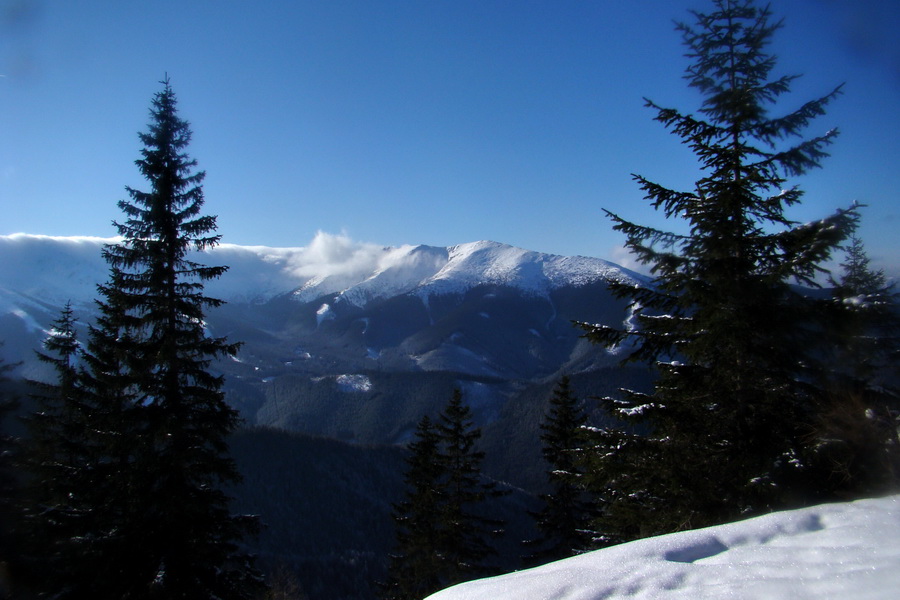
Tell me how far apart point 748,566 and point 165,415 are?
477 inches

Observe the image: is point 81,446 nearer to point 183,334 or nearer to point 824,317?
point 183,334

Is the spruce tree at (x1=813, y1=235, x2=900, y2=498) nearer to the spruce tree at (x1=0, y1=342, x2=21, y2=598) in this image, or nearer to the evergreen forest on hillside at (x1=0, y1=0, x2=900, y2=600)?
the evergreen forest on hillside at (x1=0, y1=0, x2=900, y2=600)

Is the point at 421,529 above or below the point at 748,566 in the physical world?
below

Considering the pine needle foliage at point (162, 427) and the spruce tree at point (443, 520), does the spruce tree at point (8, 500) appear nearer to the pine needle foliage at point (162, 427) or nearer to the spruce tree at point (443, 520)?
the pine needle foliage at point (162, 427)

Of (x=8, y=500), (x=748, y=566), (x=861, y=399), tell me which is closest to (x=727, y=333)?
(x=861, y=399)

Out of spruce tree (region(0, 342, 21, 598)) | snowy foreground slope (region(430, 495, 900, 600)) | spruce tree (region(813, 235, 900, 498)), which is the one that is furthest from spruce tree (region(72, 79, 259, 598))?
spruce tree (region(813, 235, 900, 498))

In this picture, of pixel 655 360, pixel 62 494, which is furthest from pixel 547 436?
pixel 62 494

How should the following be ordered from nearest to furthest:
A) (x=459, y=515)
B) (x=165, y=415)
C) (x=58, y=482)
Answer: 1. (x=165, y=415)
2. (x=58, y=482)
3. (x=459, y=515)

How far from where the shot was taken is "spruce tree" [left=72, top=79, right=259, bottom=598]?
11352mm

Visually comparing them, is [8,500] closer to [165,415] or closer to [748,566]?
[165,415]

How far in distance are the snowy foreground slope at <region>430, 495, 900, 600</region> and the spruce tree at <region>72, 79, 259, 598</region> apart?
30.8 feet

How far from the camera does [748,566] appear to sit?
4.28 m

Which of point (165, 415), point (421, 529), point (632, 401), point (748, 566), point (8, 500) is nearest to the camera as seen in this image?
point (748, 566)

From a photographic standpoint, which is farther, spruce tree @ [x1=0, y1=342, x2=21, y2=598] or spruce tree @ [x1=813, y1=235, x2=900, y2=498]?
spruce tree @ [x1=0, y1=342, x2=21, y2=598]
